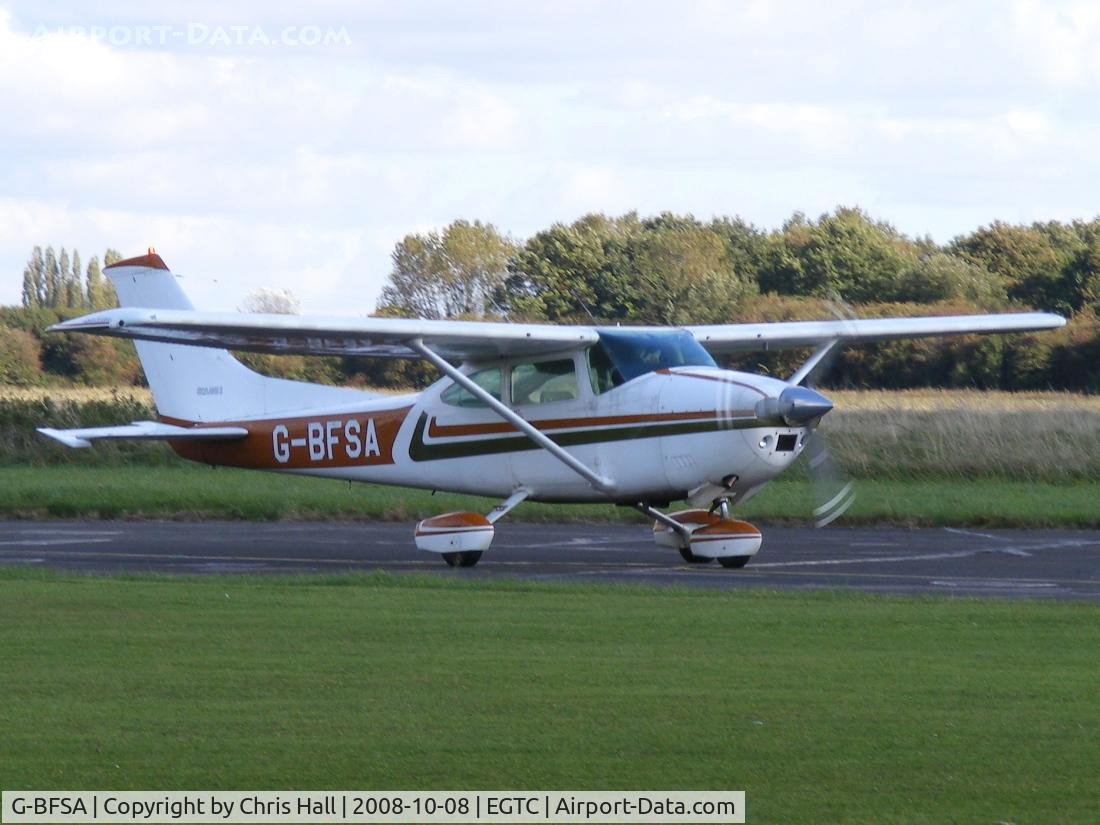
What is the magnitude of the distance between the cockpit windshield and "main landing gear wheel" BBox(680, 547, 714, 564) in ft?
6.17

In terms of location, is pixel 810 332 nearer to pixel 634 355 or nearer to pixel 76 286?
pixel 634 355

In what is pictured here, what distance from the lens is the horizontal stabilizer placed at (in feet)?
61.8

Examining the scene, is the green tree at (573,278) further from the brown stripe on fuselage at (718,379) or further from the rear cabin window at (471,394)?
the brown stripe on fuselage at (718,379)

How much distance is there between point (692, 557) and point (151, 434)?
22.7ft

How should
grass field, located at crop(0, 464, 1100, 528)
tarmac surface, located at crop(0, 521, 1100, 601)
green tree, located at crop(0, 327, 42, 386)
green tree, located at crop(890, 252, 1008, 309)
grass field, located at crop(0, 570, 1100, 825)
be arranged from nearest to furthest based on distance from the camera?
grass field, located at crop(0, 570, 1100, 825) < tarmac surface, located at crop(0, 521, 1100, 601) < grass field, located at crop(0, 464, 1100, 528) < green tree, located at crop(0, 327, 42, 386) < green tree, located at crop(890, 252, 1008, 309)

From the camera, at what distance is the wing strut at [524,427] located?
664 inches

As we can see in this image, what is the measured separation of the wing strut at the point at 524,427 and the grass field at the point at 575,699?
14.8 ft

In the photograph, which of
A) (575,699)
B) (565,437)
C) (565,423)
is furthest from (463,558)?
(575,699)

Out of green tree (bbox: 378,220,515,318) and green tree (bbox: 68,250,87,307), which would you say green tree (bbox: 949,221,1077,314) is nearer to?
green tree (bbox: 378,220,515,318)

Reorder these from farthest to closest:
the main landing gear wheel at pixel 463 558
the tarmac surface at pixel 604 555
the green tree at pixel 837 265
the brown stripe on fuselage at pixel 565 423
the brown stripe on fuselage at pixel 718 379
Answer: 1. the green tree at pixel 837 265
2. the main landing gear wheel at pixel 463 558
3. the brown stripe on fuselage at pixel 565 423
4. the brown stripe on fuselage at pixel 718 379
5. the tarmac surface at pixel 604 555

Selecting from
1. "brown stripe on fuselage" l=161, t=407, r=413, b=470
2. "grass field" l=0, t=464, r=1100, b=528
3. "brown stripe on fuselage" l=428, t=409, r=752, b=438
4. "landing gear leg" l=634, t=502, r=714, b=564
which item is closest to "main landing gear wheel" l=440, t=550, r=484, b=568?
"brown stripe on fuselage" l=428, t=409, r=752, b=438

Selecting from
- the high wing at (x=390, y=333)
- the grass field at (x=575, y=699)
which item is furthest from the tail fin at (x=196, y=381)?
the grass field at (x=575, y=699)

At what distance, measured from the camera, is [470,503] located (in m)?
24.5

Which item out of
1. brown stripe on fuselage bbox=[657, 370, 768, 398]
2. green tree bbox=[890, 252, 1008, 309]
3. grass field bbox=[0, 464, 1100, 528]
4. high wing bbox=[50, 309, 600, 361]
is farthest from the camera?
green tree bbox=[890, 252, 1008, 309]
